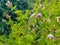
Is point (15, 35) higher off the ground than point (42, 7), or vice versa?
point (42, 7)

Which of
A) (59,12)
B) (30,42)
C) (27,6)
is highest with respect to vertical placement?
(59,12)

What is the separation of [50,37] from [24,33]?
1.10ft

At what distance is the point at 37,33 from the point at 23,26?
17cm

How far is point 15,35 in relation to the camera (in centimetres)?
248

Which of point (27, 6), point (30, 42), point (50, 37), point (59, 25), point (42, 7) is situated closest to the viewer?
point (50, 37)

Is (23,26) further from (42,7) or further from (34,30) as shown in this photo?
(42,7)

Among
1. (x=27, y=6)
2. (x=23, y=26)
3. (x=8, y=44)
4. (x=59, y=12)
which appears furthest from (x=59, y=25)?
(x=27, y=6)

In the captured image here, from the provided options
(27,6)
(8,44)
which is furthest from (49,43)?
Result: (27,6)

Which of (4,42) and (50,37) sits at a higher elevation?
(50,37)

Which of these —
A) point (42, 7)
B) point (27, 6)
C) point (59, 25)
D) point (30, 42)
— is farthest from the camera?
point (27, 6)

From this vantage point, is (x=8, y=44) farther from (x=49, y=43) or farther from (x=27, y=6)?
(x=27, y=6)

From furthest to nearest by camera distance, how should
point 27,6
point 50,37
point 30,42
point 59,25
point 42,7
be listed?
1. point 27,6
2. point 42,7
3. point 59,25
4. point 30,42
5. point 50,37

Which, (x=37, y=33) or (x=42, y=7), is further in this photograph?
(x=42, y=7)

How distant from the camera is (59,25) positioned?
2.59 m
